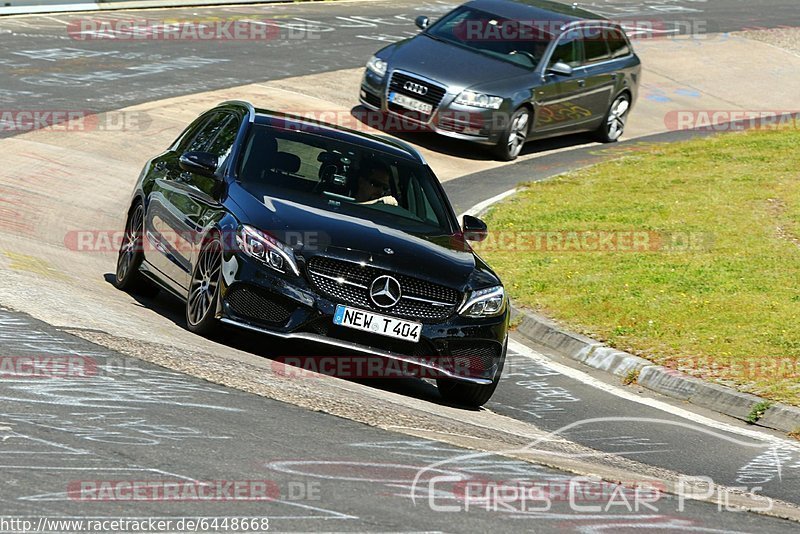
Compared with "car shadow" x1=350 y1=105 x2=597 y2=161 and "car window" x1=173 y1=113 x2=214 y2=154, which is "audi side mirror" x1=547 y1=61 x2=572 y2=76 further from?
"car window" x1=173 y1=113 x2=214 y2=154

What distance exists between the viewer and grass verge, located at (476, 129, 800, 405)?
444 inches

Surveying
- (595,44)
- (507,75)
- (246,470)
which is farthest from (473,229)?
(595,44)

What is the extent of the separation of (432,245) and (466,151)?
11.8 metres

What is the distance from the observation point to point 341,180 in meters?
10.2

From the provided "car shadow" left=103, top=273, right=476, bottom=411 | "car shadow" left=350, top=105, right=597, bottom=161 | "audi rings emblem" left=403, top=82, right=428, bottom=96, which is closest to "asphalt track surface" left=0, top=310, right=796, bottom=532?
"car shadow" left=103, top=273, right=476, bottom=411

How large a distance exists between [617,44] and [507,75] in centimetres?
339

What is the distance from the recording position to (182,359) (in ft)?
27.5

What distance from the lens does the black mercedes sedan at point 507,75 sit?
20109 mm

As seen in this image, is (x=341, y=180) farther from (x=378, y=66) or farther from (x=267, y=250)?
(x=378, y=66)

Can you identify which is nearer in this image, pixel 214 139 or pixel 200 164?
pixel 200 164

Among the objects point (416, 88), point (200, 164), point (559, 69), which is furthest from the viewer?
point (559, 69)

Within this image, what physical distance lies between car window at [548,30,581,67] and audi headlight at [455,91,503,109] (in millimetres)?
1578

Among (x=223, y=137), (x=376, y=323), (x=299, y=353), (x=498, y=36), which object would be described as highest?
(x=223, y=137)

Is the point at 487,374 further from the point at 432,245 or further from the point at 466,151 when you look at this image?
the point at 466,151
